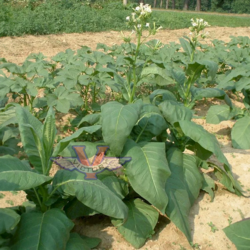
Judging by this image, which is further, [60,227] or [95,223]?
[95,223]

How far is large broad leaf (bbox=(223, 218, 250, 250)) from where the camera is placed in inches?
96.3

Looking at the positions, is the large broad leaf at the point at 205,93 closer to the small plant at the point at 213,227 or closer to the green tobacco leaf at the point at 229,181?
the green tobacco leaf at the point at 229,181

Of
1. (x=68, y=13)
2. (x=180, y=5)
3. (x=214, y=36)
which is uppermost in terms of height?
(x=68, y=13)

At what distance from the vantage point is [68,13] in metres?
12.8

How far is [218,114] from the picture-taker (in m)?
4.67

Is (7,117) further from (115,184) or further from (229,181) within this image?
(229,181)

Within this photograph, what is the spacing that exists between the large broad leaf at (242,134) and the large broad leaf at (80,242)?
2.31 meters

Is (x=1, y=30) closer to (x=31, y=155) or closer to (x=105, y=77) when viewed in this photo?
(x=105, y=77)

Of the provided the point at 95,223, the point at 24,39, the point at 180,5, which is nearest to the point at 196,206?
the point at 95,223

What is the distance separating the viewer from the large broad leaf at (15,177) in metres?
2.06

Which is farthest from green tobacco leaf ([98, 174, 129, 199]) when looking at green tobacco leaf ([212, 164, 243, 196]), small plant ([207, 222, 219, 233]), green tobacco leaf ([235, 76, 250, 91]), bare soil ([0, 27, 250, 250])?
green tobacco leaf ([235, 76, 250, 91])

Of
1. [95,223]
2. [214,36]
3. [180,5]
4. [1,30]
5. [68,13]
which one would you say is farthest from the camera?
[180,5]

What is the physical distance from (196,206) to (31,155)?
5.16ft

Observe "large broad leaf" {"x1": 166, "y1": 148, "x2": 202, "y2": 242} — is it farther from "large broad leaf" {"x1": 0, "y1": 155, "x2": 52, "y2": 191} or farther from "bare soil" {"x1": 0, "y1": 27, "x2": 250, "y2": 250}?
"large broad leaf" {"x1": 0, "y1": 155, "x2": 52, "y2": 191}
